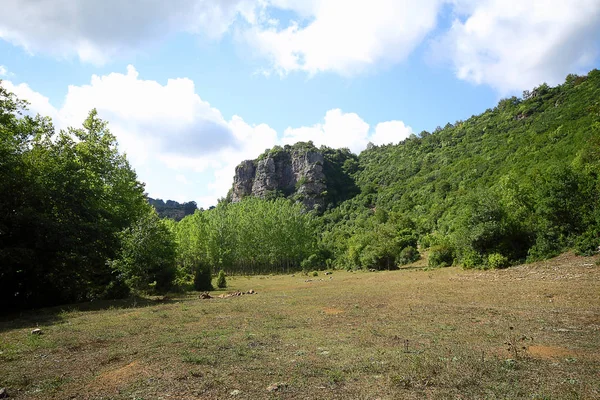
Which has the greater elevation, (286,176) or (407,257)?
(286,176)

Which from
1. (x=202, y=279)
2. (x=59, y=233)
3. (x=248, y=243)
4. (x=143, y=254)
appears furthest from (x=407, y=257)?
(x=59, y=233)

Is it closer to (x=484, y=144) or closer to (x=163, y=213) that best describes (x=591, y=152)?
(x=484, y=144)

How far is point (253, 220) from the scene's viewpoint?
64188 millimetres

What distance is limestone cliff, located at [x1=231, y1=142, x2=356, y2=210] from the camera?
11536 centimetres

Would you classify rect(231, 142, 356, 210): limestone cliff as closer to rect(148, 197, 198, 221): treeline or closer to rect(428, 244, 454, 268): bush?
rect(148, 197, 198, 221): treeline

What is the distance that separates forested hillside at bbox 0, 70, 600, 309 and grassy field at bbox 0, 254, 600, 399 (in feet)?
14.8

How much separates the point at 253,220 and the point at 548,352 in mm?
58713

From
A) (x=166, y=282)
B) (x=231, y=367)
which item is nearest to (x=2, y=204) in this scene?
(x=166, y=282)

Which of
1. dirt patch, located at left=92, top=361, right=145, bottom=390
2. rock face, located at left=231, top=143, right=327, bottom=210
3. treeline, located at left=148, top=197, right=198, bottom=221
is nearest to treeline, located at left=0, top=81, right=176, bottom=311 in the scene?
dirt patch, located at left=92, top=361, right=145, bottom=390

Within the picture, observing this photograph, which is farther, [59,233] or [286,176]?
[286,176]

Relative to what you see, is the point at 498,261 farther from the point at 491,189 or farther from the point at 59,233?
the point at 59,233

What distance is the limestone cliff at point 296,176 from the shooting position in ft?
378

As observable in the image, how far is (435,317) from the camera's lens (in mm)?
11664

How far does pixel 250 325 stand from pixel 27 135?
21.9m
